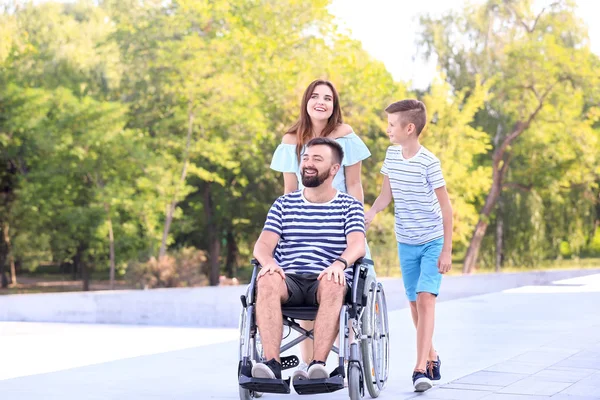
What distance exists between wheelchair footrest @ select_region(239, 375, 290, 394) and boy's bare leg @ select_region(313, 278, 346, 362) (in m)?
0.20

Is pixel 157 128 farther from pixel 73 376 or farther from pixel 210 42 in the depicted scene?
pixel 73 376

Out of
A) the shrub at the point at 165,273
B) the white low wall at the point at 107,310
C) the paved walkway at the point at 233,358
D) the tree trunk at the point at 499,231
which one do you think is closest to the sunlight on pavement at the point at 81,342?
the paved walkway at the point at 233,358

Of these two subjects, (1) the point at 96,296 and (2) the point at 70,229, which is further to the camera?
(2) the point at 70,229

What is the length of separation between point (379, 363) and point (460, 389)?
47cm

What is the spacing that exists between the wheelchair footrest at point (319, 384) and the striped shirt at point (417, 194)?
1143 millimetres

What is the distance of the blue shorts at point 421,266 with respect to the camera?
5152mm

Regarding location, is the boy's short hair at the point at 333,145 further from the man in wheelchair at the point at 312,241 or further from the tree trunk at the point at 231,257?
the tree trunk at the point at 231,257

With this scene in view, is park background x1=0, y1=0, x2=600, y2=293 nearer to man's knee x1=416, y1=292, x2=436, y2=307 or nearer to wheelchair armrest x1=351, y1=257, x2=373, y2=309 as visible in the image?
man's knee x1=416, y1=292, x2=436, y2=307

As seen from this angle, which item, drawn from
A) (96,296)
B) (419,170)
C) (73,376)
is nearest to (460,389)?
(419,170)

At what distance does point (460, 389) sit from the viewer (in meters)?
5.07

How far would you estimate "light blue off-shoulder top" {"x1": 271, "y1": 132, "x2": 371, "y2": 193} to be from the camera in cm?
512

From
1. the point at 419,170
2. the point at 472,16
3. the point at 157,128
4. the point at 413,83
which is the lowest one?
the point at 419,170

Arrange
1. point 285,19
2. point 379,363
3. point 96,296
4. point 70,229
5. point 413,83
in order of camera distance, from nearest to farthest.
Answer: point 379,363, point 96,296, point 70,229, point 285,19, point 413,83

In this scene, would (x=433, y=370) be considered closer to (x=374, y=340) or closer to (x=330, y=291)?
(x=374, y=340)
